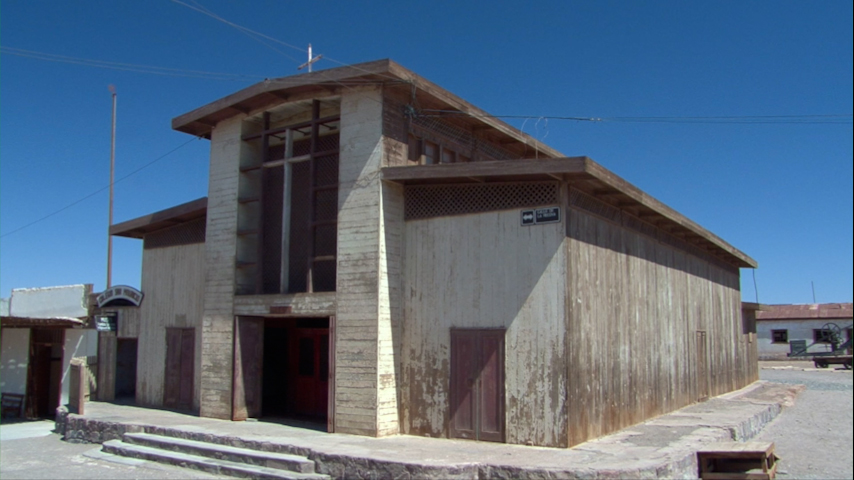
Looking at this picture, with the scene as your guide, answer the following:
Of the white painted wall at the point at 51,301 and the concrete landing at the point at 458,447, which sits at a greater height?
the white painted wall at the point at 51,301

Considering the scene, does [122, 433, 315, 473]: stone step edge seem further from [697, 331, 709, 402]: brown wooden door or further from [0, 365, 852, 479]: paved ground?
[697, 331, 709, 402]: brown wooden door

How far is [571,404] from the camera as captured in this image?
995 cm

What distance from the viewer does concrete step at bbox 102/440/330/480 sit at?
9555 millimetres

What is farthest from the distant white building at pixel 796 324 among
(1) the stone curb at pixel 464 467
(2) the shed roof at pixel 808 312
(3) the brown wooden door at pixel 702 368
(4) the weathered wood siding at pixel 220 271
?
(4) the weathered wood siding at pixel 220 271

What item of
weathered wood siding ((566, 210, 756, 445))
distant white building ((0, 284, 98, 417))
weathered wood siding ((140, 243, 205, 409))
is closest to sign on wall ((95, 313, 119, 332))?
distant white building ((0, 284, 98, 417))

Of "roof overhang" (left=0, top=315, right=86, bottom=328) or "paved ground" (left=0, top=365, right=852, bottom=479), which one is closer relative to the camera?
"paved ground" (left=0, top=365, right=852, bottom=479)

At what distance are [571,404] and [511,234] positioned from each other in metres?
2.64

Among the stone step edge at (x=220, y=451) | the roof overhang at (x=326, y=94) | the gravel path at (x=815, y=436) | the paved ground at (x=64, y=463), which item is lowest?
the paved ground at (x=64, y=463)

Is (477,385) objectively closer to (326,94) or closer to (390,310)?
(390,310)

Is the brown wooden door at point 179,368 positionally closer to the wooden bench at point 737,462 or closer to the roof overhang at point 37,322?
the roof overhang at point 37,322

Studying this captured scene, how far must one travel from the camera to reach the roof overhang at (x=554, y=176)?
990 cm

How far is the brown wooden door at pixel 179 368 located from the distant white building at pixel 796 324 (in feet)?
114

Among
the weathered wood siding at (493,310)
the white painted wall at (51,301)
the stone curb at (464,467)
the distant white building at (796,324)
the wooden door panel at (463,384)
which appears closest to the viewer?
the stone curb at (464,467)

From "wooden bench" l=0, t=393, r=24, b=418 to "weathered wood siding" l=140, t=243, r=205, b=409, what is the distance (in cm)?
419
